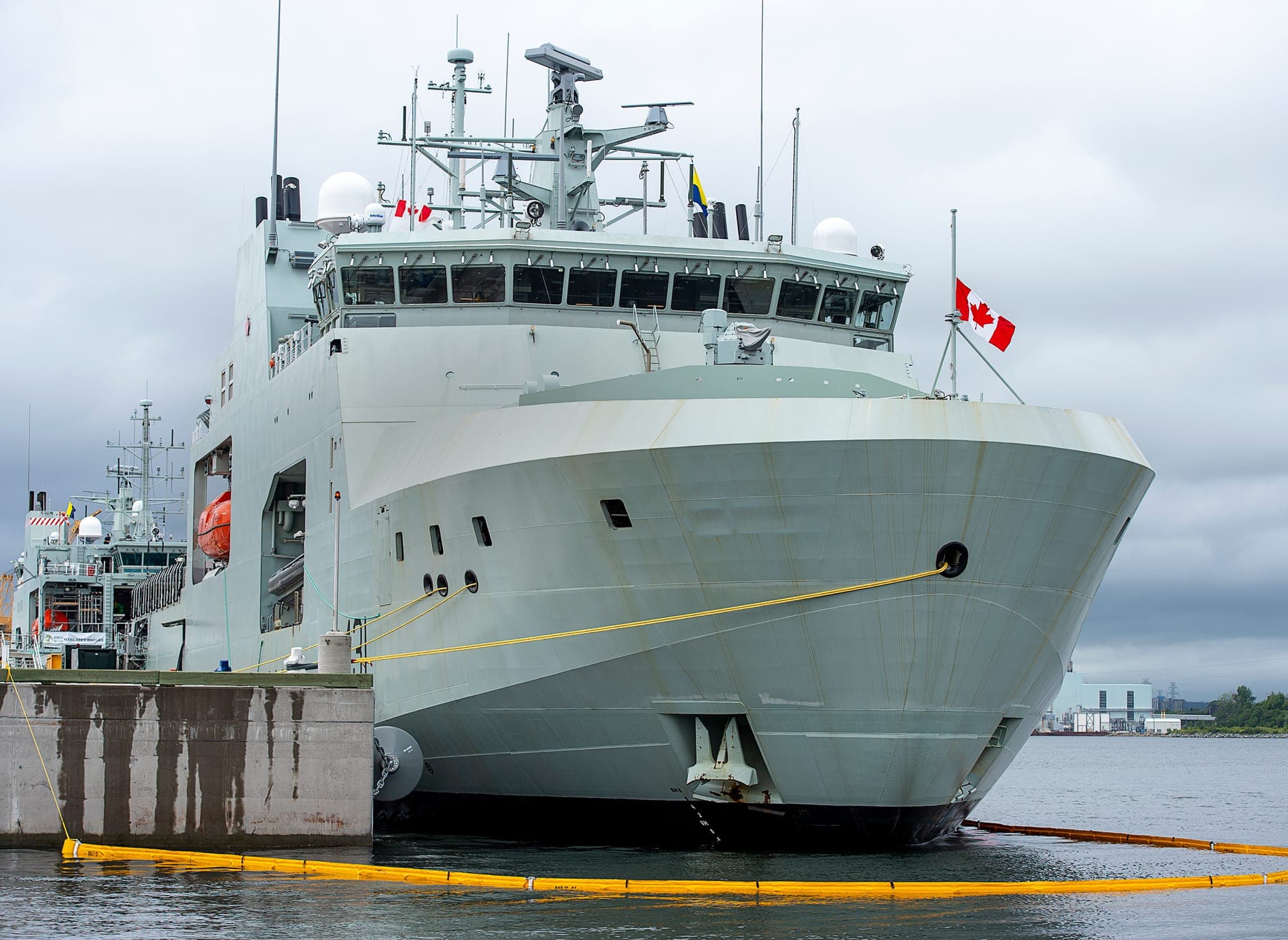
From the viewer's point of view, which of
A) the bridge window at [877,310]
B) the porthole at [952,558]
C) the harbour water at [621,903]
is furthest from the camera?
the bridge window at [877,310]

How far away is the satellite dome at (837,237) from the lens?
20922 millimetres

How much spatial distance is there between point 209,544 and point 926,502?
16915mm

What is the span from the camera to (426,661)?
56.3 feet

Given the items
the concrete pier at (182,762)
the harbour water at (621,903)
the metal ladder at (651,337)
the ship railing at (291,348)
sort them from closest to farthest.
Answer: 1. the harbour water at (621,903)
2. the concrete pier at (182,762)
3. the metal ladder at (651,337)
4. the ship railing at (291,348)

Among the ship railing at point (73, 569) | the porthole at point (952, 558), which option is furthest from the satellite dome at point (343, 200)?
the ship railing at point (73, 569)

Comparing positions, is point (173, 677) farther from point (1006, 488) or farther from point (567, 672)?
point (1006, 488)

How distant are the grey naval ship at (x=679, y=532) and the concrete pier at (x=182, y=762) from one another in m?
1.97

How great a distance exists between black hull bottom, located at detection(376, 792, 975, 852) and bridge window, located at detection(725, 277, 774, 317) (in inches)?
257

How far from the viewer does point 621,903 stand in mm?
12297

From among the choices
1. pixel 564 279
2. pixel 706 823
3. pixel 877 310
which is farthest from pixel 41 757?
pixel 877 310

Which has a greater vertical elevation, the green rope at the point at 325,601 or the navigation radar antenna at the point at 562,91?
the navigation radar antenna at the point at 562,91

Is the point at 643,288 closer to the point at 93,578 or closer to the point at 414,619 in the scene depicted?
the point at 414,619

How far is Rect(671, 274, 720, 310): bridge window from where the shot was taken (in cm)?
1872

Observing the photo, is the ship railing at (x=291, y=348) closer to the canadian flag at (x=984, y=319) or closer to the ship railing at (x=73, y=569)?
the canadian flag at (x=984, y=319)
